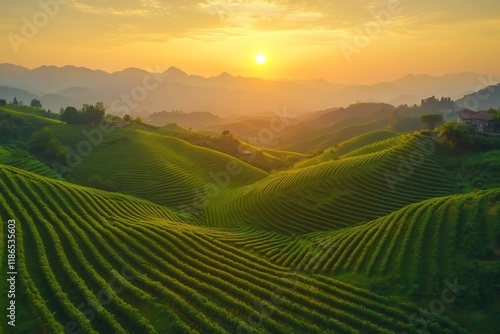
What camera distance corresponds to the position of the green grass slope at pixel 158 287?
18719mm

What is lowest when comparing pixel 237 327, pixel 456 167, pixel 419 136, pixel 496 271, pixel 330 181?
pixel 237 327

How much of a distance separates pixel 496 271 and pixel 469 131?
133ft

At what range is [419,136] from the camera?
195ft

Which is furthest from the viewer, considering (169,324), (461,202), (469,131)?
(469,131)

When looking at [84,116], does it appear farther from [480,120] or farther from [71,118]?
[480,120]

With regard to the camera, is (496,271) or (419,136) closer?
(496,271)

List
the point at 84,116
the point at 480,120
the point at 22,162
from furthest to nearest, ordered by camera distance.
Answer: the point at 84,116 → the point at 480,120 → the point at 22,162

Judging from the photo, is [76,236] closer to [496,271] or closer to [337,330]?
[337,330]

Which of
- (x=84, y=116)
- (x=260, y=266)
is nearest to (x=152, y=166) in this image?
(x=84, y=116)

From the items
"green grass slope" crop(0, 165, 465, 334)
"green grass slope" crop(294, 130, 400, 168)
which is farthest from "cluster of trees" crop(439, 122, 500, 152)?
"green grass slope" crop(294, 130, 400, 168)

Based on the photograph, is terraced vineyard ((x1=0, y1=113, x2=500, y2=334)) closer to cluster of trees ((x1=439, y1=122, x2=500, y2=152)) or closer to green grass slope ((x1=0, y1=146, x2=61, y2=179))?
cluster of trees ((x1=439, y1=122, x2=500, y2=152))

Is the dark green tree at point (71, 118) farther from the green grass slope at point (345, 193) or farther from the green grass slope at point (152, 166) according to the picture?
the green grass slope at point (345, 193)

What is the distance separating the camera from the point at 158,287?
835 inches

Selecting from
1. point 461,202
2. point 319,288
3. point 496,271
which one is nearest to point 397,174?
point 461,202
